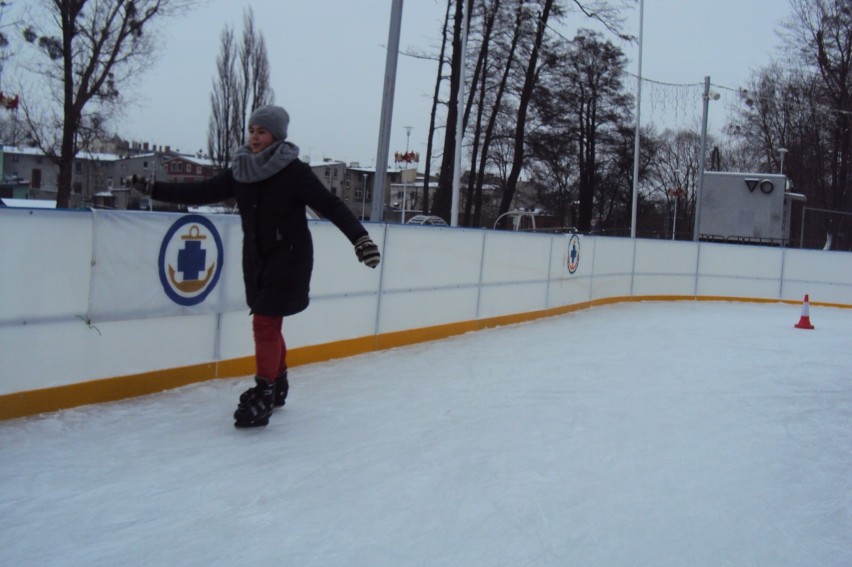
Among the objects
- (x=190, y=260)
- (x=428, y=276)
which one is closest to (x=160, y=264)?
(x=190, y=260)

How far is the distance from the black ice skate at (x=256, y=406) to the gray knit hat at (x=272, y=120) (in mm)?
1348

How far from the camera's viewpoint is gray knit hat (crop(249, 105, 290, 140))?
4375 millimetres

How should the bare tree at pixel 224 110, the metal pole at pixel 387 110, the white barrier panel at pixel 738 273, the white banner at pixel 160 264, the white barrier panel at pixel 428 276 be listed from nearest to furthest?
the white banner at pixel 160 264
the white barrier panel at pixel 428 276
the metal pole at pixel 387 110
the white barrier panel at pixel 738 273
the bare tree at pixel 224 110

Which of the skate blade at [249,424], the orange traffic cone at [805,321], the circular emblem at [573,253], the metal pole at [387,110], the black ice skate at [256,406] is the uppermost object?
the metal pole at [387,110]

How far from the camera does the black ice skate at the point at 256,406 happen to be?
4.43 m

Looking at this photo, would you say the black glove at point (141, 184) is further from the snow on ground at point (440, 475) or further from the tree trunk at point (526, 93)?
the tree trunk at point (526, 93)

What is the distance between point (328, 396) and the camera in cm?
561

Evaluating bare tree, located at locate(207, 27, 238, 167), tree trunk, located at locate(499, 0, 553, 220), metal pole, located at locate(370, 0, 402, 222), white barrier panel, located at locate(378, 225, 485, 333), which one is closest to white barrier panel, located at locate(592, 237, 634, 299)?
white barrier panel, located at locate(378, 225, 485, 333)

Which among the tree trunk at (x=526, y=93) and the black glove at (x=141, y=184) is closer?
the black glove at (x=141, y=184)

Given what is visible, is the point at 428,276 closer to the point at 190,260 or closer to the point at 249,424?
the point at 190,260

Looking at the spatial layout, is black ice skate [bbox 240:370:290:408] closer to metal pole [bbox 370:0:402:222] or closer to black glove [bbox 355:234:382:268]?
black glove [bbox 355:234:382:268]

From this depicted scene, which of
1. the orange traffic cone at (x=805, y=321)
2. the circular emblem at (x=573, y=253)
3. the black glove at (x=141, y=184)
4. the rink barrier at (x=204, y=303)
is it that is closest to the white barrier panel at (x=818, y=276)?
the orange traffic cone at (x=805, y=321)

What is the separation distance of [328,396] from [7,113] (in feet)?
59.3

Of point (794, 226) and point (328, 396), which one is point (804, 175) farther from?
point (328, 396)
